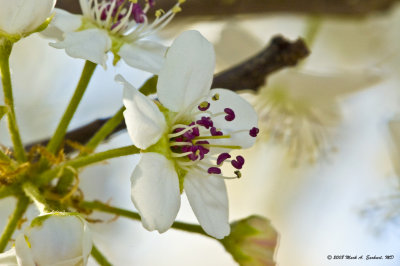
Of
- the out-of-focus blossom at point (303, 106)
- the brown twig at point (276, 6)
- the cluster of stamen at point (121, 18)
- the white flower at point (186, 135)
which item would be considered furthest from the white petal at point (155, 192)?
the out-of-focus blossom at point (303, 106)

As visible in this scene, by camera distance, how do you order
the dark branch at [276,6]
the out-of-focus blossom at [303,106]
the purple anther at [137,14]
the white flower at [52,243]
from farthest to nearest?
1. the out-of-focus blossom at [303,106]
2. the dark branch at [276,6]
3. the purple anther at [137,14]
4. the white flower at [52,243]

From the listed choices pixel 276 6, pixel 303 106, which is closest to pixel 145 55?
pixel 276 6

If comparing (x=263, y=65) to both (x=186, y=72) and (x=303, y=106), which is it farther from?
(x=303, y=106)

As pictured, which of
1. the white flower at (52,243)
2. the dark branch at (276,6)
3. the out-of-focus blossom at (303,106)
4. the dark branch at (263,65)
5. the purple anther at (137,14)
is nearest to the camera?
the white flower at (52,243)

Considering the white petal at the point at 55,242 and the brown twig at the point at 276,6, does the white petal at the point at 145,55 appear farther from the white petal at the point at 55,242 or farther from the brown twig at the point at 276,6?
the brown twig at the point at 276,6

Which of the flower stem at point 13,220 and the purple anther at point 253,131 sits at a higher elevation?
the purple anther at point 253,131

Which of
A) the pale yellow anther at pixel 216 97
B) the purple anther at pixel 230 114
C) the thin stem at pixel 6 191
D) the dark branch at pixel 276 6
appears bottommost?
the dark branch at pixel 276 6
